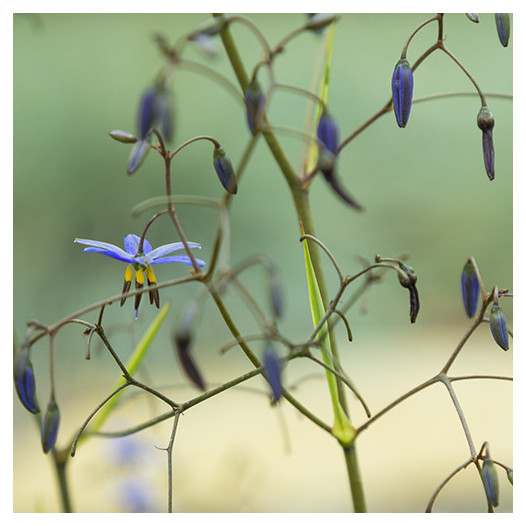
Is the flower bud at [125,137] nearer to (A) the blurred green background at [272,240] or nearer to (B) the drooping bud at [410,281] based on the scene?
(B) the drooping bud at [410,281]

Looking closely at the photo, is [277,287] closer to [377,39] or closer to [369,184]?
[377,39]

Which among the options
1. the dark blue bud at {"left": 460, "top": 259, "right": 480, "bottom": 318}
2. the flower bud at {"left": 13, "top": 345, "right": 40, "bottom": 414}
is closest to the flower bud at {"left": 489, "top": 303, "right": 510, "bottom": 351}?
the dark blue bud at {"left": 460, "top": 259, "right": 480, "bottom": 318}

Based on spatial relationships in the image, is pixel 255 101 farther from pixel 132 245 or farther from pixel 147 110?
pixel 132 245

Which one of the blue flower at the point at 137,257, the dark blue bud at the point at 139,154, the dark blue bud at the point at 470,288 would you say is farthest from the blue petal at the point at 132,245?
the dark blue bud at the point at 470,288

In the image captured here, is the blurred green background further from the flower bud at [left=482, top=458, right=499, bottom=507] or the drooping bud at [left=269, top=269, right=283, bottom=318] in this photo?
the drooping bud at [left=269, top=269, right=283, bottom=318]

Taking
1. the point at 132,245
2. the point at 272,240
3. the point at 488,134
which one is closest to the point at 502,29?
the point at 488,134
